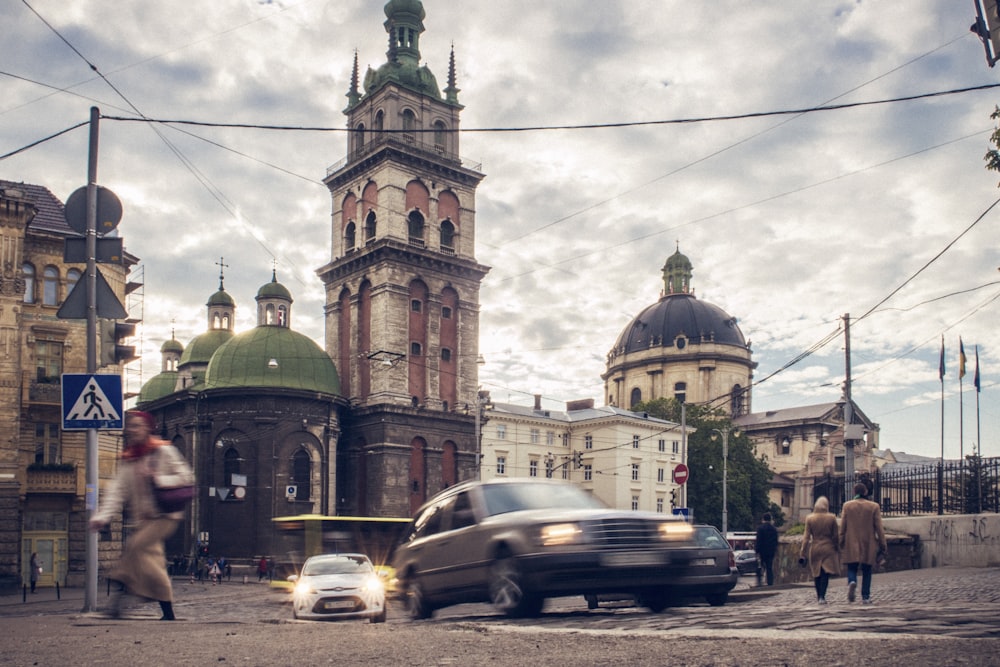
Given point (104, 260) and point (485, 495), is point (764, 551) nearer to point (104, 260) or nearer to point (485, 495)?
point (485, 495)

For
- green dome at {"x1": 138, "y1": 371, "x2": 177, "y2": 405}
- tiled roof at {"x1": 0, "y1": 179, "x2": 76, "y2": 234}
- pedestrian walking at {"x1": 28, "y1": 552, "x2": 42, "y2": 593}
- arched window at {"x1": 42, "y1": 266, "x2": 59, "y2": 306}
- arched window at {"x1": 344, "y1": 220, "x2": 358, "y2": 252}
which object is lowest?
pedestrian walking at {"x1": 28, "y1": 552, "x2": 42, "y2": 593}

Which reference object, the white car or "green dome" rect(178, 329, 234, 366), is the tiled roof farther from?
"green dome" rect(178, 329, 234, 366)

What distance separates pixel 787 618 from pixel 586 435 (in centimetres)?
7860

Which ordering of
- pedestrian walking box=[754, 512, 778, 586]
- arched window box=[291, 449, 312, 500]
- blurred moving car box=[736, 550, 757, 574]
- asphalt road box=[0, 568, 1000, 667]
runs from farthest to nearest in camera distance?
arched window box=[291, 449, 312, 500] → blurred moving car box=[736, 550, 757, 574] → pedestrian walking box=[754, 512, 778, 586] → asphalt road box=[0, 568, 1000, 667]

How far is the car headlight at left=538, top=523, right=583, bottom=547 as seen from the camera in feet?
33.6

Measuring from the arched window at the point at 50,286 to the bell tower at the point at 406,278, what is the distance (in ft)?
79.6

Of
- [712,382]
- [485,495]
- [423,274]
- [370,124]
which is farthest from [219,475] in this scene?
[712,382]

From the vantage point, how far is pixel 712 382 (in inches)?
4274

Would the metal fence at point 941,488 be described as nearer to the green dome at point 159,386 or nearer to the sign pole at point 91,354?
the sign pole at point 91,354

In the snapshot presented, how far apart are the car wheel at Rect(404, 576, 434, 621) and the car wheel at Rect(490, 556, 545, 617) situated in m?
2.12

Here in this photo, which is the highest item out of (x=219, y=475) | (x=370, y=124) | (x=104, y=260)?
(x=370, y=124)

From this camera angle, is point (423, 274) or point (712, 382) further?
point (712, 382)

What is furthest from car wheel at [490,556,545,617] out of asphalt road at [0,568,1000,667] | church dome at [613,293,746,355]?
church dome at [613,293,746,355]

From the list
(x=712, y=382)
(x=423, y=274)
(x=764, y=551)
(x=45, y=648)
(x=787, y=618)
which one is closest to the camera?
(x=45, y=648)
